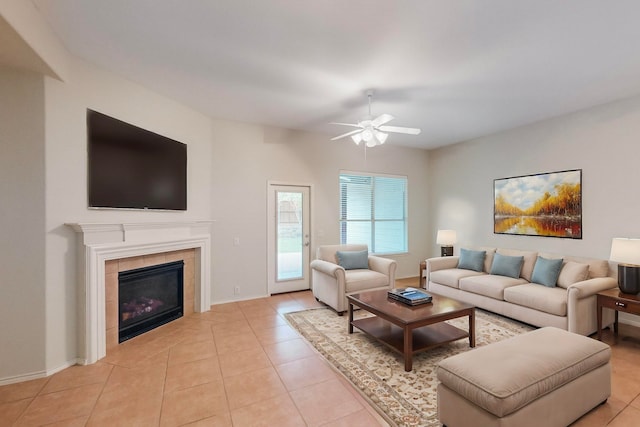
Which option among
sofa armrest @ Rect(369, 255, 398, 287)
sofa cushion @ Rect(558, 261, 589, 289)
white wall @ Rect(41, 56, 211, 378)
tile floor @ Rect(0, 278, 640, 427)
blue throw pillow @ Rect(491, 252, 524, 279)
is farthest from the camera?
sofa armrest @ Rect(369, 255, 398, 287)

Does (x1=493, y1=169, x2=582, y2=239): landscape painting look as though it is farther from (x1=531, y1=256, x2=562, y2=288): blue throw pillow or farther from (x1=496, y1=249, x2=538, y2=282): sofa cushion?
(x1=531, y1=256, x2=562, y2=288): blue throw pillow

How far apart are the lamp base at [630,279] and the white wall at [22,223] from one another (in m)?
5.68

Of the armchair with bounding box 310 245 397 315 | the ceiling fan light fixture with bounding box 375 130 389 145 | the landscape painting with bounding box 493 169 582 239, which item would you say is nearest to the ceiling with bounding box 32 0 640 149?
the ceiling fan light fixture with bounding box 375 130 389 145

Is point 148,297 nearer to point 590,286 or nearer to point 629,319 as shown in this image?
point 590,286

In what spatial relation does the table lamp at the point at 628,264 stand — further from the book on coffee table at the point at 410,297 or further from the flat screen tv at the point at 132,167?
the flat screen tv at the point at 132,167

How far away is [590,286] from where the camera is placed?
3207 millimetres

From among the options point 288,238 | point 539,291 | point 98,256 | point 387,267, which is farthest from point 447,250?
Result: point 98,256

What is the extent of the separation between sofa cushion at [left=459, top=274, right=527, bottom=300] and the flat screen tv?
13.6 ft

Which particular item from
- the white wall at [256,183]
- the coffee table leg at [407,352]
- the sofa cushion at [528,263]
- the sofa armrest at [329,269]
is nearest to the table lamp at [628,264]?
the sofa cushion at [528,263]

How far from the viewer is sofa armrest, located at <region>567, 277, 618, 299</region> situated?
122 inches

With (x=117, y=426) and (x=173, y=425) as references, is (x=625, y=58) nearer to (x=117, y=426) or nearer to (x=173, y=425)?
(x=173, y=425)

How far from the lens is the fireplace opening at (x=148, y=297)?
325cm

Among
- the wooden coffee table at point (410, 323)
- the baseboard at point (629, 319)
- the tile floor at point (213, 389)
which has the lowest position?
the tile floor at point (213, 389)

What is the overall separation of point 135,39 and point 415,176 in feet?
17.7
